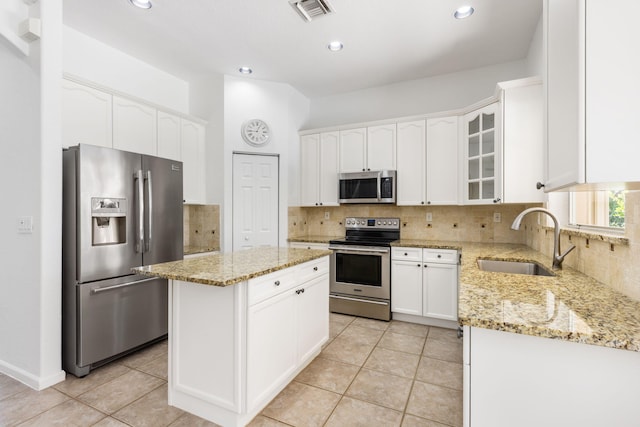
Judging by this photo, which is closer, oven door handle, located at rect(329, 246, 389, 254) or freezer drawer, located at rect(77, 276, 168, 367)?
freezer drawer, located at rect(77, 276, 168, 367)

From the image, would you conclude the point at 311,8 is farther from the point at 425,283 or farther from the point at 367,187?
the point at 425,283

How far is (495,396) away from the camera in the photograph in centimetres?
102

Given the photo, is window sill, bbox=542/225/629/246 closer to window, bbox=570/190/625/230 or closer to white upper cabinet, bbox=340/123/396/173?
window, bbox=570/190/625/230

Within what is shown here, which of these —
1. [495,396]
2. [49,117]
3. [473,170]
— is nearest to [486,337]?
[495,396]

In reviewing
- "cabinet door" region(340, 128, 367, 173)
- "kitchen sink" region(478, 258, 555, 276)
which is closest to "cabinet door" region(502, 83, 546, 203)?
"kitchen sink" region(478, 258, 555, 276)

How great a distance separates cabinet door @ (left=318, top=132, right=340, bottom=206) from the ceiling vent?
163 centimetres

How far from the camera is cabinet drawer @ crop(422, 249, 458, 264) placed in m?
3.20

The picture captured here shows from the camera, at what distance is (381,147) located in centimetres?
381

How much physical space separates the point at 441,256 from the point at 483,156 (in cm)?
109

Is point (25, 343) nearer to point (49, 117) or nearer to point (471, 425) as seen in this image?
point (49, 117)

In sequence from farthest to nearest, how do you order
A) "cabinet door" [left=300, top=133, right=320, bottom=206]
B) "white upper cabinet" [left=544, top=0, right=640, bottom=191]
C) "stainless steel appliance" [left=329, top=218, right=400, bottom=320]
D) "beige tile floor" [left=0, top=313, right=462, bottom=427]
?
"cabinet door" [left=300, top=133, right=320, bottom=206]
"stainless steel appliance" [left=329, top=218, right=400, bottom=320]
"beige tile floor" [left=0, top=313, right=462, bottom=427]
"white upper cabinet" [left=544, top=0, right=640, bottom=191]

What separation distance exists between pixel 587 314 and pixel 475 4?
245cm

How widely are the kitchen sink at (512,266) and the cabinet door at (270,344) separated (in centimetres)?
148

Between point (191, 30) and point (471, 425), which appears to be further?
point (191, 30)
